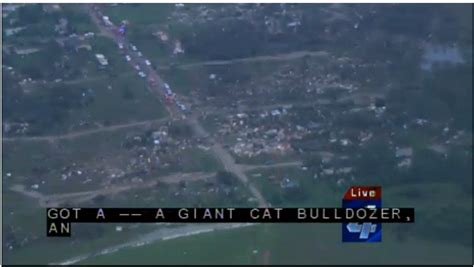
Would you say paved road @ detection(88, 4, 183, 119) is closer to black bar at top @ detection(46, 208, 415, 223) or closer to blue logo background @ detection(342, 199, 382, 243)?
black bar at top @ detection(46, 208, 415, 223)

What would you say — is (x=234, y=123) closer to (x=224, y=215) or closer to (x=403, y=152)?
(x=403, y=152)

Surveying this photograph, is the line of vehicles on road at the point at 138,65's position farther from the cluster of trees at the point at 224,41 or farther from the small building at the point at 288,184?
the small building at the point at 288,184

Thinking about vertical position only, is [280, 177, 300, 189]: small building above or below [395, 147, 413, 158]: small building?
below

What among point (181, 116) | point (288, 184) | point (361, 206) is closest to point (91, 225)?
point (288, 184)

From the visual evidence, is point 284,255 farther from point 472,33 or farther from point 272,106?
point 472,33

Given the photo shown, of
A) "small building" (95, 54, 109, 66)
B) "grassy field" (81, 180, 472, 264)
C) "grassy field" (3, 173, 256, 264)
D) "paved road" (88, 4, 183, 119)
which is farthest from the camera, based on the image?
"small building" (95, 54, 109, 66)

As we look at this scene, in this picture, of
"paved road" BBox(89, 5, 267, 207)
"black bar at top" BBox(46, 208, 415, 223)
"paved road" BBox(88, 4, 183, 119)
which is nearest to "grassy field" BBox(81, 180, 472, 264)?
"paved road" BBox(89, 5, 267, 207)

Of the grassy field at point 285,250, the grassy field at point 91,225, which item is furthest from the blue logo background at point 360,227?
the grassy field at point 91,225
